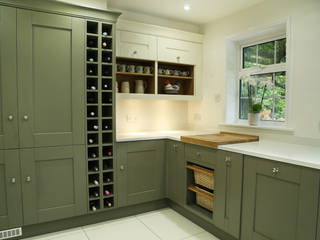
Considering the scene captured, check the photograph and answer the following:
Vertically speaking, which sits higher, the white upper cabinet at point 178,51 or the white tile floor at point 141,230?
the white upper cabinet at point 178,51

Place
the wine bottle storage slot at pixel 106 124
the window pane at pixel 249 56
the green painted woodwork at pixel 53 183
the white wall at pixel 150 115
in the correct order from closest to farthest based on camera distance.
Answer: the green painted woodwork at pixel 53 183, the wine bottle storage slot at pixel 106 124, the window pane at pixel 249 56, the white wall at pixel 150 115

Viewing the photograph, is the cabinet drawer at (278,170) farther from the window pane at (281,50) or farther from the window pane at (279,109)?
the window pane at (281,50)

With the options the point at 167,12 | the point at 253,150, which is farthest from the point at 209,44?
the point at 253,150

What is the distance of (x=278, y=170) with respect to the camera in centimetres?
176

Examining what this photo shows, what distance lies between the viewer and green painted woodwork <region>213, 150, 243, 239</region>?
81.9 inches

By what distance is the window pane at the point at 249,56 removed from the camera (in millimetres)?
2990

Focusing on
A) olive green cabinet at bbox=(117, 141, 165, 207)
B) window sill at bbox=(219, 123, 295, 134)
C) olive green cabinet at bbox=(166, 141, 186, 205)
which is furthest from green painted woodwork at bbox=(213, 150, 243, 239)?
olive green cabinet at bbox=(117, 141, 165, 207)

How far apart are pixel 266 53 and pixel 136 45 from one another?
1559 mm

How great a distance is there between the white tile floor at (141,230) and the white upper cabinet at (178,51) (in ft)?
6.51

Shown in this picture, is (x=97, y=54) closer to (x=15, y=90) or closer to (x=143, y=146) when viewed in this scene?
(x=15, y=90)

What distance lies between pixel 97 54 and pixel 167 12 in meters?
1.16

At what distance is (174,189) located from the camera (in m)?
2.91

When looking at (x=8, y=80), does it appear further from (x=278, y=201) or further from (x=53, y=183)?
(x=278, y=201)

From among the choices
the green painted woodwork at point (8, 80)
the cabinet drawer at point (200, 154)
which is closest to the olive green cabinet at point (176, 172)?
the cabinet drawer at point (200, 154)
